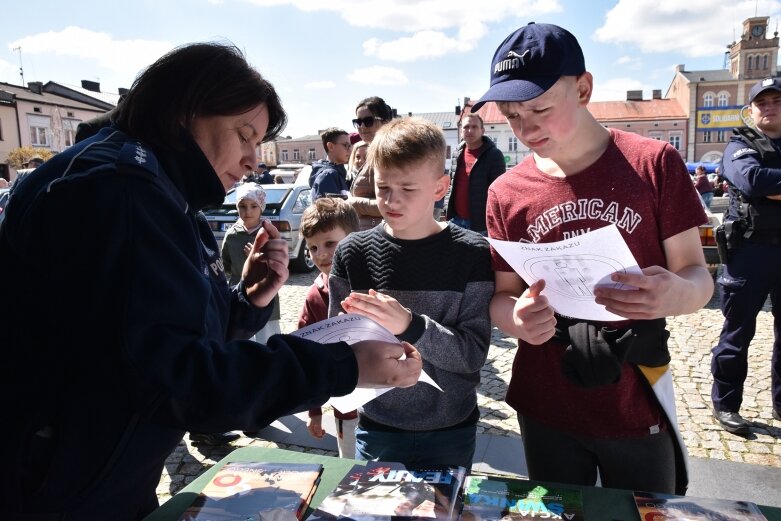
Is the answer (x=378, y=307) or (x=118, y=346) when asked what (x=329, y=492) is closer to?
(x=378, y=307)

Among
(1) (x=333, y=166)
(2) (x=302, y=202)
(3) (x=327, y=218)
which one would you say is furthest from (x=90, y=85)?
(3) (x=327, y=218)

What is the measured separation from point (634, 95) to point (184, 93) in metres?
72.1

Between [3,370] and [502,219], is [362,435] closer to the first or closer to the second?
[502,219]

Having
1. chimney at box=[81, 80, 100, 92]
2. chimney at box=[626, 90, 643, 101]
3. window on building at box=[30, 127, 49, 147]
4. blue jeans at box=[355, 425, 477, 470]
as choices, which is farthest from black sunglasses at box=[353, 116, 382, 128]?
chimney at box=[626, 90, 643, 101]

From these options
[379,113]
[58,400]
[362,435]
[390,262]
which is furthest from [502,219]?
[379,113]

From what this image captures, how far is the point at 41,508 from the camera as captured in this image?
1032 mm

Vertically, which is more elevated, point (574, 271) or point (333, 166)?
point (333, 166)

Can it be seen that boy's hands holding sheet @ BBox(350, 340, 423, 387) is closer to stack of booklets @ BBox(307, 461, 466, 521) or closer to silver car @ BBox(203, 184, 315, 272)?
stack of booklets @ BBox(307, 461, 466, 521)

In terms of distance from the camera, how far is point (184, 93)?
3.95 feet

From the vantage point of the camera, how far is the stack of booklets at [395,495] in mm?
1240

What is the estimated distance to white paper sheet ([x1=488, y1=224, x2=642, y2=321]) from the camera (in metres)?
1.27

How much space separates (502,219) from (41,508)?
1.34 m

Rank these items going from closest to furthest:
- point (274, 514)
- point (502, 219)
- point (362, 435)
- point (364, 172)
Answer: point (274, 514) → point (502, 219) → point (362, 435) → point (364, 172)

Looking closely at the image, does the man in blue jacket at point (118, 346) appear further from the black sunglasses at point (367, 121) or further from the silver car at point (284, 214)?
the silver car at point (284, 214)
